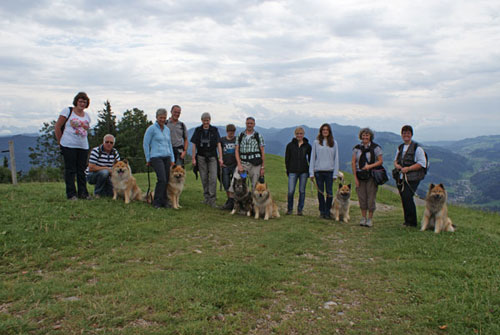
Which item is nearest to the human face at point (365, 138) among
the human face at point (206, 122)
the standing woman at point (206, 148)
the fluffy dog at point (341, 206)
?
the fluffy dog at point (341, 206)

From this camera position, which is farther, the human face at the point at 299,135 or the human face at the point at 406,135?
the human face at the point at 299,135

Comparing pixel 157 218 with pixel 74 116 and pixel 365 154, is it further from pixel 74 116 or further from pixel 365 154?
pixel 365 154

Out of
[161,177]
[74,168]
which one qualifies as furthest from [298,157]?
[74,168]

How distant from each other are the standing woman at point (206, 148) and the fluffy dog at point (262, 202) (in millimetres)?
1384

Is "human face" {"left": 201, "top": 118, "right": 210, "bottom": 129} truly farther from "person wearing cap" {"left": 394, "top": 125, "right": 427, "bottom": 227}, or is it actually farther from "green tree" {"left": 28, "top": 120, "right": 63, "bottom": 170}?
"green tree" {"left": 28, "top": 120, "right": 63, "bottom": 170}

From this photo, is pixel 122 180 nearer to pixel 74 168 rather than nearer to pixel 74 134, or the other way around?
pixel 74 168

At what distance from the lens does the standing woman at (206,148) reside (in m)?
8.71

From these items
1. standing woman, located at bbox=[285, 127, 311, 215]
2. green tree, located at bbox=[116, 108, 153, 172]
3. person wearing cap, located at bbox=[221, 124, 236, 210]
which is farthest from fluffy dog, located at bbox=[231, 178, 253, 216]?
green tree, located at bbox=[116, 108, 153, 172]

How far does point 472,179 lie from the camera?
181 metres

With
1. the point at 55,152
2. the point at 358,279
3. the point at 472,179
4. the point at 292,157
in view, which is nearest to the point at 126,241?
the point at 358,279

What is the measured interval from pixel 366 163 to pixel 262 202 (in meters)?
2.91

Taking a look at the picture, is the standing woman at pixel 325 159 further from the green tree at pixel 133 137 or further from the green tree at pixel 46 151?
the green tree at pixel 46 151

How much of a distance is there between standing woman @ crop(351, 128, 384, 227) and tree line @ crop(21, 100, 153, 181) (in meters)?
42.0

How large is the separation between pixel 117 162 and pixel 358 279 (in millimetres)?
6468
